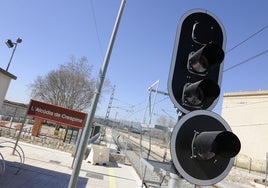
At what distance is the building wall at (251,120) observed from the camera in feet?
169

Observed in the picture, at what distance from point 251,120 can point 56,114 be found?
46.7m

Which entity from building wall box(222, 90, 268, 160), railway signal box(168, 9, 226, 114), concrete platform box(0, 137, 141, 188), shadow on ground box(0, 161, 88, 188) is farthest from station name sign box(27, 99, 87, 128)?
building wall box(222, 90, 268, 160)

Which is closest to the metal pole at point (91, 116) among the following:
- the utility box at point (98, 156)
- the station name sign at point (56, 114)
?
the station name sign at point (56, 114)

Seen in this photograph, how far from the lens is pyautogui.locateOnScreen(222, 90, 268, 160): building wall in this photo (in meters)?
51.6

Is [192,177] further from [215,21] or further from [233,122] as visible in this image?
[233,122]

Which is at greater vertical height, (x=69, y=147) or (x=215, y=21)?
(x=215, y=21)

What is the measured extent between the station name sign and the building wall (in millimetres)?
42619

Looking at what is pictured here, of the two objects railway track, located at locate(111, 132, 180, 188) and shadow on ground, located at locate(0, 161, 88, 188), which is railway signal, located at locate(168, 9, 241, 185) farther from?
shadow on ground, located at locate(0, 161, 88, 188)

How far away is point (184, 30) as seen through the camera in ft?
8.29

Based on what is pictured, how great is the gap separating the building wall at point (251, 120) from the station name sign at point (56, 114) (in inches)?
1678

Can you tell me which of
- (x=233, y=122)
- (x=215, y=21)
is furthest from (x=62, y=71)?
(x=215, y=21)

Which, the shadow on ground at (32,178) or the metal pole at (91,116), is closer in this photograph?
the metal pole at (91,116)

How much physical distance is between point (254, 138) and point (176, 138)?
56.3 meters

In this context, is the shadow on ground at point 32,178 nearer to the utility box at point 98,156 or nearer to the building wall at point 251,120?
the utility box at point 98,156
